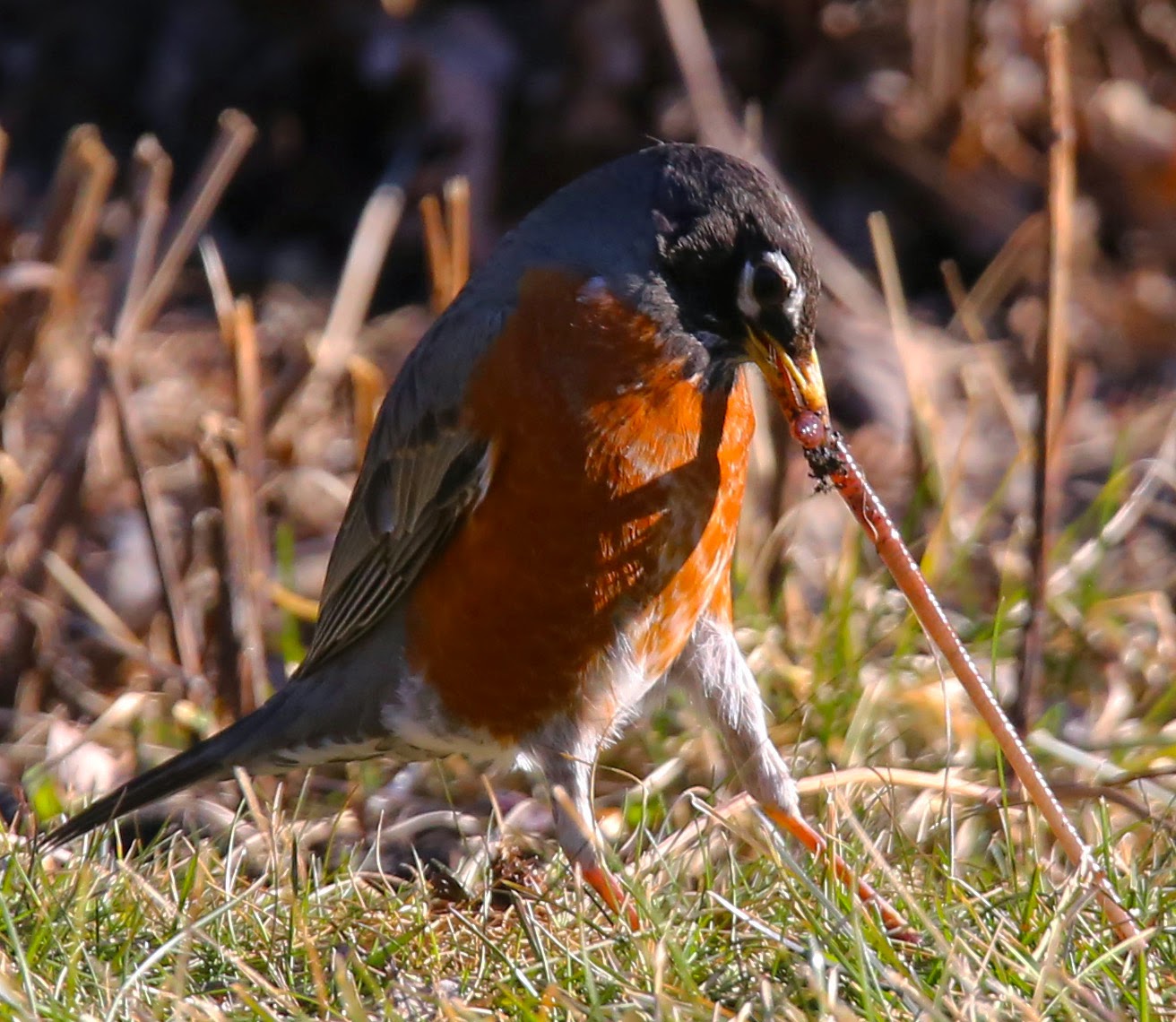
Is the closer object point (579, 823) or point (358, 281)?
point (579, 823)

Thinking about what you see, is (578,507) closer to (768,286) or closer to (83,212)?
(768,286)

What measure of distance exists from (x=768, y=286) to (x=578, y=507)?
48 centimetres

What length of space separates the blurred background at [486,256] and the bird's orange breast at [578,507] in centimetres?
68

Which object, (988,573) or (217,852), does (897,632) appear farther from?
(217,852)

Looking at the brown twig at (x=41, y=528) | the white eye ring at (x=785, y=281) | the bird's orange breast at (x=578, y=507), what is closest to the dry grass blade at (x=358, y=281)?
the brown twig at (x=41, y=528)

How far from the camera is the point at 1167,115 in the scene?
5621 mm

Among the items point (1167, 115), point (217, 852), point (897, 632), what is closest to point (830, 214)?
point (1167, 115)

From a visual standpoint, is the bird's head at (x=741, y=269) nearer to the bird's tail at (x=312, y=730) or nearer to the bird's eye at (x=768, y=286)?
the bird's eye at (x=768, y=286)

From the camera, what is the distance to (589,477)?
2.75 meters

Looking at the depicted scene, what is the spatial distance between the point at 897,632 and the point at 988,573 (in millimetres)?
739

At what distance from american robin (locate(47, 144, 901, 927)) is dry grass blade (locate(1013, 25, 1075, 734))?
61 cm

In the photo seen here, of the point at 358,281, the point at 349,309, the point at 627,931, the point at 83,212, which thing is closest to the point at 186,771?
the point at 627,931

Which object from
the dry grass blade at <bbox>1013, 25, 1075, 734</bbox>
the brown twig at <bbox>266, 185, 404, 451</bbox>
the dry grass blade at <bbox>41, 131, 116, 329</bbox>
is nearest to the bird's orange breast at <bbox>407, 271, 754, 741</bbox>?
the dry grass blade at <bbox>1013, 25, 1075, 734</bbox>

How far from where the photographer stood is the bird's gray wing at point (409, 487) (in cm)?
293
